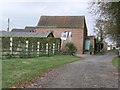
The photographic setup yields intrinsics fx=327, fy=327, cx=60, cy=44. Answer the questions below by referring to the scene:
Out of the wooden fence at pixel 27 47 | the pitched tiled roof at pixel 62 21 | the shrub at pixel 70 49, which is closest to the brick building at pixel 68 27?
the pitched tiled roof at pixel 62 21

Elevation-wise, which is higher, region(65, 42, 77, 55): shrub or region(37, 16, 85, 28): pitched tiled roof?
region(37, 16, 85, 28): pitched tiled roof

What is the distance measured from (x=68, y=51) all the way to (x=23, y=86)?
129ft

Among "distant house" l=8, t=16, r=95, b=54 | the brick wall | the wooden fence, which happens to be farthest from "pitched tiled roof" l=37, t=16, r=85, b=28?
the wooden fence

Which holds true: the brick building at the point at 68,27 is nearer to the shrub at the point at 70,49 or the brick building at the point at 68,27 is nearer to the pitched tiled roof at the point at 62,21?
the pitched tiled roof at the point at 62,21

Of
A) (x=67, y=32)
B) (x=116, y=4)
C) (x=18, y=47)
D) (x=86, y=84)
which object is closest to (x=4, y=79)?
(x=86, y=84)

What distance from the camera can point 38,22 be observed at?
7000cm

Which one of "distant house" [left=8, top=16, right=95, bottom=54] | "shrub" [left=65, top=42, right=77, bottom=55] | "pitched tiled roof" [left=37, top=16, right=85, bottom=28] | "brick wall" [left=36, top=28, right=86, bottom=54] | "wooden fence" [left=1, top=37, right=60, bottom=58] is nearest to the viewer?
"wooden fence" [left=1, top=37, right=60, bottom=58]

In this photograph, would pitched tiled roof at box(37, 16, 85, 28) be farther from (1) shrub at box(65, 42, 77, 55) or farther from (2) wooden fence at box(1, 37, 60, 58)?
(2) wooden fence at box(1, 37, 60, 58)

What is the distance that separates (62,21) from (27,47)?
3820 cm

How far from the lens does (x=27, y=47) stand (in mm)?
31969

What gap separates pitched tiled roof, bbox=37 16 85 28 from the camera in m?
67.6

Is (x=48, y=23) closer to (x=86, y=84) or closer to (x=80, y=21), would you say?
(x=80, y=21)

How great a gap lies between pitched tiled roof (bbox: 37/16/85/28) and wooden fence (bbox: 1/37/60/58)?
23214 mm

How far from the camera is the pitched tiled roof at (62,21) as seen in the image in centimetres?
6756
